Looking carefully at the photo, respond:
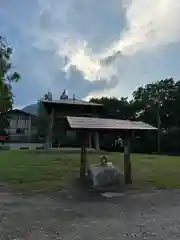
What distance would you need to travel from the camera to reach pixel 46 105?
28.1m

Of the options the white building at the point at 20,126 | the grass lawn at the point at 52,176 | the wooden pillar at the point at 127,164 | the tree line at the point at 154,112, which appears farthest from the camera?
the white building at the point at 20,126

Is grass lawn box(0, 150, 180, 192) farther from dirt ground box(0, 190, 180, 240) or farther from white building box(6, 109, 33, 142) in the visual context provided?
white building box(6, 109, 33, 142)

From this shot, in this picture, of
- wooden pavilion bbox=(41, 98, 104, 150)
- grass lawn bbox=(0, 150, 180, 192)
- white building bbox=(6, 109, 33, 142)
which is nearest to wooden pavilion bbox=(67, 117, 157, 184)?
grass lawn bbox=(0, 150, 180, 192)

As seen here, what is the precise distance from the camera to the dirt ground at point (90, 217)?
21.0 ft

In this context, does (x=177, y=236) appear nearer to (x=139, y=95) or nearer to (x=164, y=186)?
(x=164, y=186)

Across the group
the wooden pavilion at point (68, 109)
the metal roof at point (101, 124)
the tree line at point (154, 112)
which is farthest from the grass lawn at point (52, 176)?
the tree line at point (154, 112)

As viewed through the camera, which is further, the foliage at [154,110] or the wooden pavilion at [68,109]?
the foliage at [154,110]

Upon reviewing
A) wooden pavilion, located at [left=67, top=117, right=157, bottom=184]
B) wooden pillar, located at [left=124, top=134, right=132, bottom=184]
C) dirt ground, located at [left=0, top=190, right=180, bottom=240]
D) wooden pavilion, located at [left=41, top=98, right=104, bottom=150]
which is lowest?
dirt ground, located at [left=0, top=190, right=180, bottom=240]

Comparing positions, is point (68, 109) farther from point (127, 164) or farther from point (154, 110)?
point (154, 110)

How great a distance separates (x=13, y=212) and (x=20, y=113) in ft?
199

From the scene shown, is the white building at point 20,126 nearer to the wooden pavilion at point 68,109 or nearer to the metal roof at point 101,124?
the wooden pavilion at point 68,109

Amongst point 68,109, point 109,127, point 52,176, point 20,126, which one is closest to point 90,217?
point 109,127

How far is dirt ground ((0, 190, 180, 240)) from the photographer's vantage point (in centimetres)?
639

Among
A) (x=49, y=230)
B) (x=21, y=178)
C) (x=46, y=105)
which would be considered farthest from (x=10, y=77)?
(x=49, y=230)
